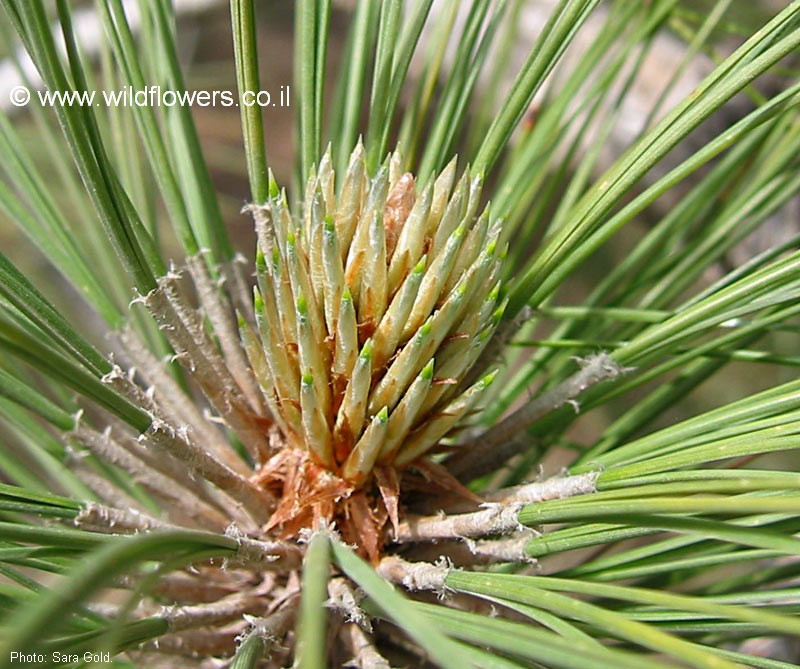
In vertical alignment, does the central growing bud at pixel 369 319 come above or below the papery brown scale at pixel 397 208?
below

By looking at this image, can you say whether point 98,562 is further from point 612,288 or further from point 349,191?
point 612,288

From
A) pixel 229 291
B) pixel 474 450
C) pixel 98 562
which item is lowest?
pixel 98 562

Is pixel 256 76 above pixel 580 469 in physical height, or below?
above

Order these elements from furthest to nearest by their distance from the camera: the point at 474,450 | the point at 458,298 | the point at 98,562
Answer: the point at 474,450, the point at 458,298, the point at 98,562

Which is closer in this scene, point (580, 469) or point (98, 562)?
point (98, 562)

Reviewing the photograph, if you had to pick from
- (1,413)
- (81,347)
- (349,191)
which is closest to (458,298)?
(349,191)

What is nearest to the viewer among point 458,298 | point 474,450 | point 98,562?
point 98,562

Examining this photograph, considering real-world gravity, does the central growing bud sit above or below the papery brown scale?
below
